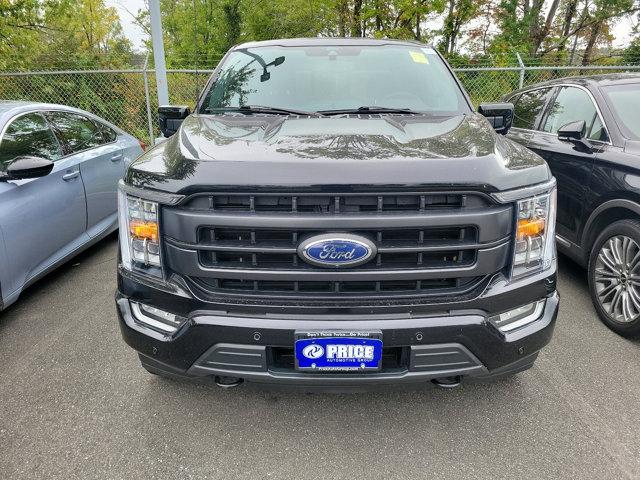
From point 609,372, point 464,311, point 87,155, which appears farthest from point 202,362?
point 87,155

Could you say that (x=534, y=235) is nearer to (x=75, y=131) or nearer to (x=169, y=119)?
(x=169, y=119)

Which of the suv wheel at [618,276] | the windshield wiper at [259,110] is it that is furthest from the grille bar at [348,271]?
the suv wheel at [618,276]

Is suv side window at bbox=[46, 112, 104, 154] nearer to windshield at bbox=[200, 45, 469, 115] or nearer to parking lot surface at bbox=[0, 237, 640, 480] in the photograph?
windshield at bbox=[200, 45, 469, 115]

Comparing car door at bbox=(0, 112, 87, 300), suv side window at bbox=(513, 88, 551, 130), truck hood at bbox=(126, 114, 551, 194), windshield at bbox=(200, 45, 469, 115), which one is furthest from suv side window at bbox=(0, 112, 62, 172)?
suv side window at bbox=(513, 88, 551, 130)

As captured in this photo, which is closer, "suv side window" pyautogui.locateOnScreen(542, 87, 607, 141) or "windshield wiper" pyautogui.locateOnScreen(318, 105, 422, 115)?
"windshield wiper" pyautogui.locateOnScreen(318, 105, 422, 115)

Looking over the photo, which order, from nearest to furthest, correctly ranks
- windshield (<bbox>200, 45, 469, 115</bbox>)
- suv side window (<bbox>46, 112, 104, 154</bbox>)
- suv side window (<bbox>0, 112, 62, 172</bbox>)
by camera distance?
windshield (<bbox>200, 45, 469, 115</bbox>)
suv side window (<bbox>0, 112, 62, 172</bbox>)
suv side window (<bbox>46, 112, 104, 154</bbox>)

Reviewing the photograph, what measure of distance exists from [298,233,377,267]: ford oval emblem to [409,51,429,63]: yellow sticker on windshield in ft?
7.00

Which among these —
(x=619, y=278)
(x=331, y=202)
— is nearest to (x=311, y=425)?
(x=331, y=202)

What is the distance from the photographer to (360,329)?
1953 mm

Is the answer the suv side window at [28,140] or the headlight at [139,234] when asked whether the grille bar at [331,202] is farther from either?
the suv side window at [28,140]

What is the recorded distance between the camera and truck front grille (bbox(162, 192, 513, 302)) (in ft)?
6.36

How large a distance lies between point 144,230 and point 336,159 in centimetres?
89

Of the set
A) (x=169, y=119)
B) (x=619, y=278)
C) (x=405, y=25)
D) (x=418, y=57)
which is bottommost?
(x=619, y=278)

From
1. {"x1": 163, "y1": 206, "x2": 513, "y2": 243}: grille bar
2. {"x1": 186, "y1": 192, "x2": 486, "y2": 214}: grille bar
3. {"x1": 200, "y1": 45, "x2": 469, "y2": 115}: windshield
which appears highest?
{"x1": 200, "y1": 45, "x2": 469, "y2": 115}: windshield
